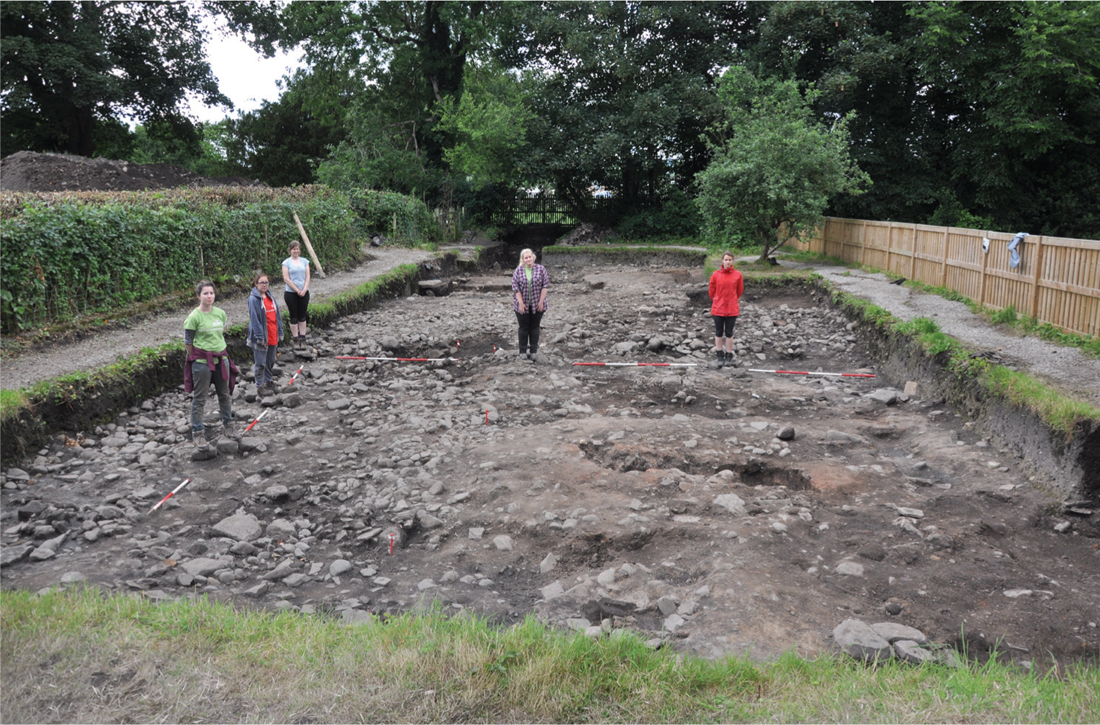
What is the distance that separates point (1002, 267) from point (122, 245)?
→ 42.9 ft

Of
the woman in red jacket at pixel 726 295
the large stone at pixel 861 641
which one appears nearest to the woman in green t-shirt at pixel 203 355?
the large stone at pixel 861 641

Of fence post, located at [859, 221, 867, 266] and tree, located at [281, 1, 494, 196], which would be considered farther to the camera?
tree, located at [281, 1, 494, 196]

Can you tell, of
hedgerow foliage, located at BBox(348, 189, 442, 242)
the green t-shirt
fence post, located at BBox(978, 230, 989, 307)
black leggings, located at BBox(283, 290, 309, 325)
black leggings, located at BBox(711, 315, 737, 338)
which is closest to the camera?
the green t-shirt

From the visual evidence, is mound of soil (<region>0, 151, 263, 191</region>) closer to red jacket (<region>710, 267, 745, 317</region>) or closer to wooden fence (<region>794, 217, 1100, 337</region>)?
red jacket (<region>710, 267, 745, 317</region>)

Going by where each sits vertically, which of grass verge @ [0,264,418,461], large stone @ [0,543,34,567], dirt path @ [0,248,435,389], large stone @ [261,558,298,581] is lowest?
large stone @ [261,558,298,581]

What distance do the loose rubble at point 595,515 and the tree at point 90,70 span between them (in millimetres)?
21834

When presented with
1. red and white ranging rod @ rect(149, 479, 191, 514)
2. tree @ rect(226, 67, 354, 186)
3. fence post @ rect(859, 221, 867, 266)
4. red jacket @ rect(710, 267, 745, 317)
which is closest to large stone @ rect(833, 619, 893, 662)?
red and white ranging rod @ rect(149, 479, 191, 514)

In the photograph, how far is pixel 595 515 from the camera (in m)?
5.75

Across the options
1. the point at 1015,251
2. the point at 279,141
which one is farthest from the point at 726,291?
the point at 279,141

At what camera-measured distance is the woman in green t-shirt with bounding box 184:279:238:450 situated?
23.7 ft

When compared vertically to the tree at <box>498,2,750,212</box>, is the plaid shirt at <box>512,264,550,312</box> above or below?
below

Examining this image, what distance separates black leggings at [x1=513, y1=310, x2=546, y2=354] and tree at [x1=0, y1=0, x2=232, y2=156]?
22032 millimetres

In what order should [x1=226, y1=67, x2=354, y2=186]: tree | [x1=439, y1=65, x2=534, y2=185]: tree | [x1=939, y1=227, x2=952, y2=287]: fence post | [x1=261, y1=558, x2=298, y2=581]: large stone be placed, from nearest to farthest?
1. [x1=261, y1=558, x2=298, y2=581]: large stone
2. [x1=939, y1=227, x2=952, y2=287]: fence post
3. [x1=439, y1=65, x2=534, y2=185]: tree
4. [x1=226, y1=67, x2=354, y2=186]: tree

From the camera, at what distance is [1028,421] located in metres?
7.03
